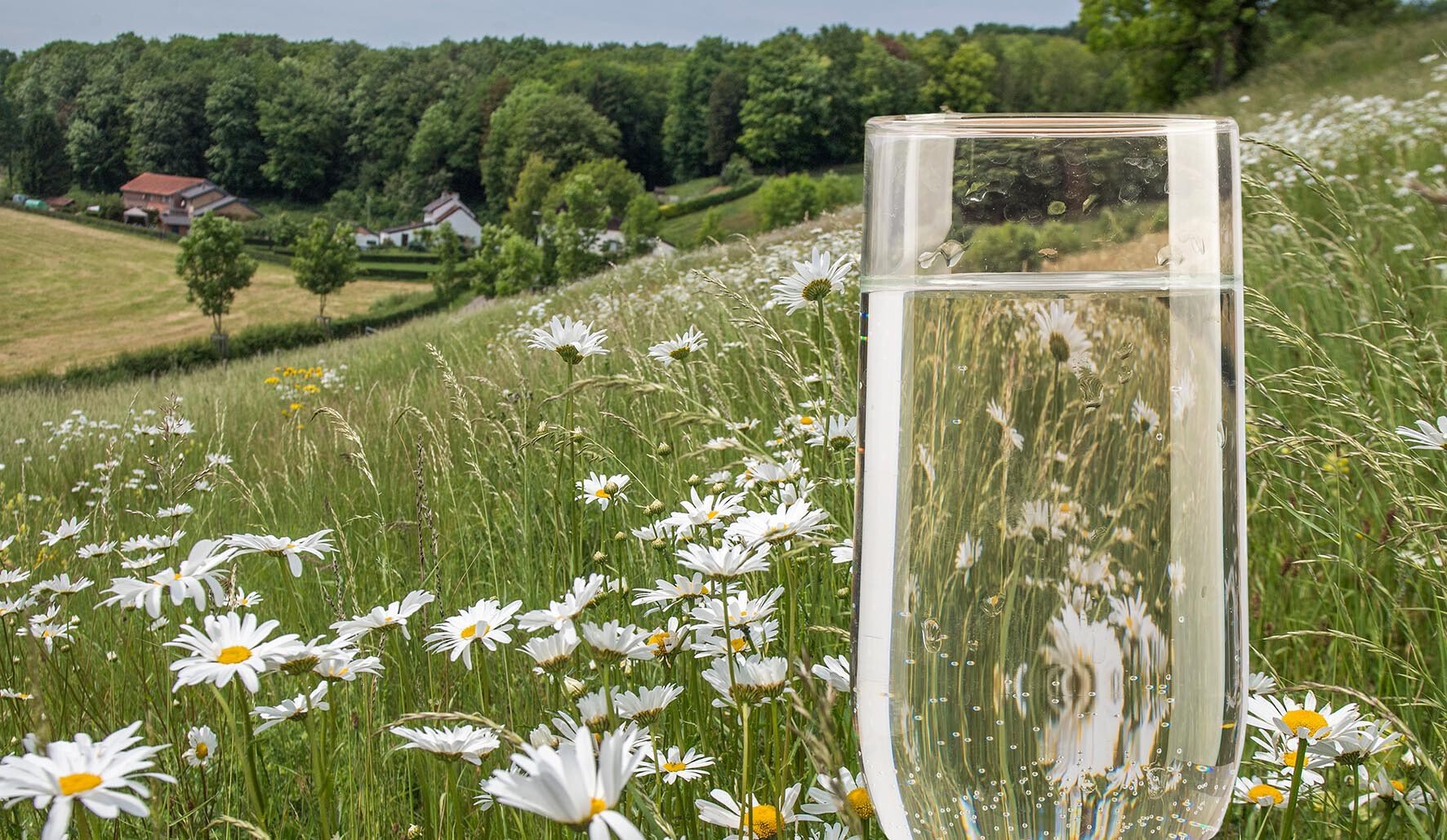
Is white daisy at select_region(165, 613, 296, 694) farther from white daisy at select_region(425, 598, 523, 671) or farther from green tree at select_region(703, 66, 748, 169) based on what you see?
green tree at select_region(703, 66, 748, 169)

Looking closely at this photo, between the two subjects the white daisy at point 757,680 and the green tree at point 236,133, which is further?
the green tree at point 236,133

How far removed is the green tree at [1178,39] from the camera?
97.9 feet

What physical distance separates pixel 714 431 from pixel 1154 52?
33586 mm

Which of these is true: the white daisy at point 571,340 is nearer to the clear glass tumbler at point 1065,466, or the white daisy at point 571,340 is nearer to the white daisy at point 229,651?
the white daisy at point 229,651

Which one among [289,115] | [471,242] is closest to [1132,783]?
[289,115]

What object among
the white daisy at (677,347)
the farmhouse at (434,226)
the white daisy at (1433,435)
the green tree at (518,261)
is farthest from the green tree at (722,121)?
the white daisy at (1433,435)

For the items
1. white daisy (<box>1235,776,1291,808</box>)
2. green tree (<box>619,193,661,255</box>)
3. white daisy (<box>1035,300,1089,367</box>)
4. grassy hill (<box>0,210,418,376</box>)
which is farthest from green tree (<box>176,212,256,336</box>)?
white daisy (<box>1035,300,1089,367</box>)

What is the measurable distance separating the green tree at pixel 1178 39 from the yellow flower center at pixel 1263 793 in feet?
107

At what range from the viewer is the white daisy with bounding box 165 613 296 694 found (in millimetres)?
723

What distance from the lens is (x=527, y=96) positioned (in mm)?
26438

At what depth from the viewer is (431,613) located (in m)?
1.55

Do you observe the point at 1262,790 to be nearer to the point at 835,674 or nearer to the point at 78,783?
the point at 835,674

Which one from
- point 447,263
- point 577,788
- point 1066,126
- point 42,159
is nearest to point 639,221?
point 447,263

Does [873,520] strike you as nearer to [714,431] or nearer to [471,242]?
[714,431]
